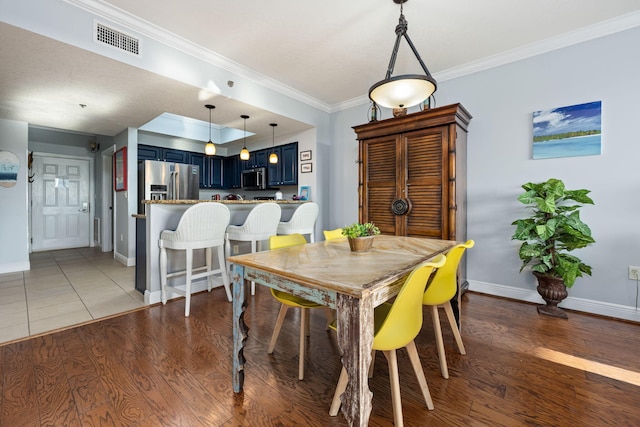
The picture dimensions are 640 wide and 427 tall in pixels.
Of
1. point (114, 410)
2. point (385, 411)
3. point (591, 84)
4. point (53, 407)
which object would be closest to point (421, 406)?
point (385, 411)

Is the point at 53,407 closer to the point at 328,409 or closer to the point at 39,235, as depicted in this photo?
the point at 328,409

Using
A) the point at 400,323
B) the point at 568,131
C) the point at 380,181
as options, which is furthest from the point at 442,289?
the point at 568,131

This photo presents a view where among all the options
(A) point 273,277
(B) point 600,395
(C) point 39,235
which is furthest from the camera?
(C) point 39,235

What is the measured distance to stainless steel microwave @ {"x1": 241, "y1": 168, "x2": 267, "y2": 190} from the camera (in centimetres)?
545

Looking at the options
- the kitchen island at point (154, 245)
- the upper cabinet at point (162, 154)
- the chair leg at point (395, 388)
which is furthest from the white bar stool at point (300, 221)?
the upper cabinet at point (162, 154)

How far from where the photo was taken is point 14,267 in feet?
13.0

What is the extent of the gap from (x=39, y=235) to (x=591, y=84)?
8779 millimetres

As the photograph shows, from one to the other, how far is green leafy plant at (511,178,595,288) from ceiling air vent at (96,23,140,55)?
379cm

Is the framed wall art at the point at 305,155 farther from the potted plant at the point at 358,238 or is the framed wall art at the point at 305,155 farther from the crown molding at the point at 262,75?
the potted plant at the point at 358,238

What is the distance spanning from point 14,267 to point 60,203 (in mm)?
2266

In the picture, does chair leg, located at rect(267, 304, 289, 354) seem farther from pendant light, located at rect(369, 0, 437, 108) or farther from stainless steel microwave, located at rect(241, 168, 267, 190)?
stainless steel microwave, located at rect(241, 168, 267, 190)

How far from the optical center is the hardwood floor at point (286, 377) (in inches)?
52.6

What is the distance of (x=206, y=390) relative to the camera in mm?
1518

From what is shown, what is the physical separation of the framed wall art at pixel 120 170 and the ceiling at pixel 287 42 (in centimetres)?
106
